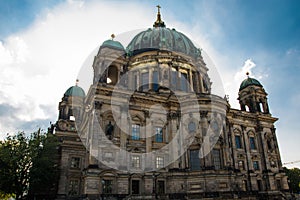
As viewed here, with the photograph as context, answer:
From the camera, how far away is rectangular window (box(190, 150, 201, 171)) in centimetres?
2978

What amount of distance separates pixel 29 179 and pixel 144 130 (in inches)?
569

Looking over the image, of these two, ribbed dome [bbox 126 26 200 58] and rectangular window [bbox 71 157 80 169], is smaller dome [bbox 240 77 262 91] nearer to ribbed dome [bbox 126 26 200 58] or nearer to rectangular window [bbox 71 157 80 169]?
ribbed dome [bbox 126 26 200 58]

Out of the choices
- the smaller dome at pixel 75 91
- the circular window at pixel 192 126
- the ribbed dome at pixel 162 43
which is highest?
the ribbed dome at pixel 162 43

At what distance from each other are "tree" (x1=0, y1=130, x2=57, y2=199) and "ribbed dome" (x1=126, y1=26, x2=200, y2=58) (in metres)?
20.7

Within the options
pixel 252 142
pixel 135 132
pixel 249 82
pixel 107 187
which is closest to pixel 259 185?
pixel 252 142

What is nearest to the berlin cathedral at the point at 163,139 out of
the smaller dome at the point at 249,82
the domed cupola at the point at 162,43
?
the domed cupola at the point at 162,43

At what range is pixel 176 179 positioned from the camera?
93.1 feet

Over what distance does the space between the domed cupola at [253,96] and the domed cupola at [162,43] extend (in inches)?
398

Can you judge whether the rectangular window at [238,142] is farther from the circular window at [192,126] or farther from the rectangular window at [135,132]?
the rectangular window at [135,132]

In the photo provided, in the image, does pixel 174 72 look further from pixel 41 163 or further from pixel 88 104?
pixel 41 163

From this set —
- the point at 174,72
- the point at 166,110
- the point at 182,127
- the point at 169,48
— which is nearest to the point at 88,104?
the point at 166,110

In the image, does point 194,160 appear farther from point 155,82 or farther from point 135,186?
point 155,82

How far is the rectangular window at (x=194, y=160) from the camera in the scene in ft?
97.7

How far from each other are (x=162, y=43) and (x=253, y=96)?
17561 mm
